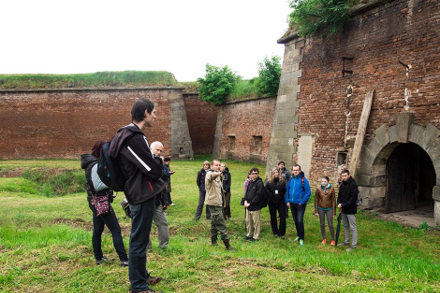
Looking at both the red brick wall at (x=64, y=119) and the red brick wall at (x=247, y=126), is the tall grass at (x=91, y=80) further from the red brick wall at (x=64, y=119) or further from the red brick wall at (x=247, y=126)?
the red brick wall at (x=247, y=126)

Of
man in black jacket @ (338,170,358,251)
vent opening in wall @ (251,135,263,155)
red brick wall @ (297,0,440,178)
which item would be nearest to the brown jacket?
man in black jacket @ (338,170,358,251)

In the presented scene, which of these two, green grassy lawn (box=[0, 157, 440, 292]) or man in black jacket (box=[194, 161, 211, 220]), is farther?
man in black jacket (box=[194, 161, 211, 220])

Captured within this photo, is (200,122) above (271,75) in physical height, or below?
below

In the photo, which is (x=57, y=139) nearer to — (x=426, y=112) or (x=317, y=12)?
(x=317, y=12)

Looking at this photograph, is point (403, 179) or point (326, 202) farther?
point (403, 179)

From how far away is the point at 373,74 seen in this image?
29.4 ft

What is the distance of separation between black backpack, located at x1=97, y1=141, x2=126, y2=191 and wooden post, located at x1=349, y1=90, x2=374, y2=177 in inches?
290

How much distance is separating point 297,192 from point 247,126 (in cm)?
1319

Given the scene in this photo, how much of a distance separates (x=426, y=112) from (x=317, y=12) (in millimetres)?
4170

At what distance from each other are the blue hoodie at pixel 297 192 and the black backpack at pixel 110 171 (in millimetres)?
4922

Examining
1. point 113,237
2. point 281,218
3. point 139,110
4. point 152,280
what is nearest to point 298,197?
point 281,218

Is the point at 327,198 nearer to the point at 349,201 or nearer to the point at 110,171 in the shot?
the point at 349,201

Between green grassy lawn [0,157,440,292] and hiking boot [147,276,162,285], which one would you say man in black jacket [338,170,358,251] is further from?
hiking boot [147,276,162,285]

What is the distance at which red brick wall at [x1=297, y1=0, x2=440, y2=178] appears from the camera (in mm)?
7742
